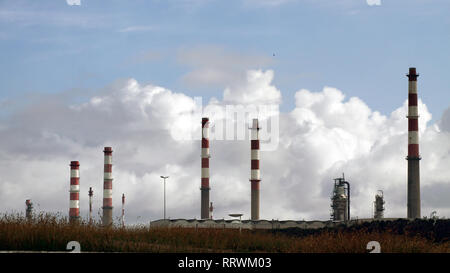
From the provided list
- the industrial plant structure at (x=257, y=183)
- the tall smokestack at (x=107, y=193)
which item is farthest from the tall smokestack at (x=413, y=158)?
the tall smokestack at (x=107, y=193)

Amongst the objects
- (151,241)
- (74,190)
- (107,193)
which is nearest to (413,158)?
(107,193)

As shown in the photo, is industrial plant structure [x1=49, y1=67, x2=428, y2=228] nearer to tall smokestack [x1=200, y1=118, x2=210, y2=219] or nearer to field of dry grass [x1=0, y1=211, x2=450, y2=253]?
tall smokestack [x1=200, y1=118, x2=210, y2=219]

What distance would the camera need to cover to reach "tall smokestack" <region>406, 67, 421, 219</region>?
157 feet

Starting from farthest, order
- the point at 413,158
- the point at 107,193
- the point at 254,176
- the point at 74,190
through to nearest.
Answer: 1. the point at 107,193
2. the point at 74,190
3. the point at 254,176
4. the point at 413,158

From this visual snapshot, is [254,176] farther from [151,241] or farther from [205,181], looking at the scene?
[151,241]

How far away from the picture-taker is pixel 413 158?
47.8m

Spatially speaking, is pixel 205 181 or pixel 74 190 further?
pixel 74 190

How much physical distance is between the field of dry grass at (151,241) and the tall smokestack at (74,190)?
3943 cm

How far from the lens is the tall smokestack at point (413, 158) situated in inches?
1882

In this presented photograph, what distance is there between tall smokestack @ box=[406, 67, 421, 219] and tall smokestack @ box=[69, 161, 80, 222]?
28.0 metres

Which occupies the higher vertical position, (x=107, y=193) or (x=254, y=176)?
(x=254, y=176)

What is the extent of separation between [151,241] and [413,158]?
3220 cm
